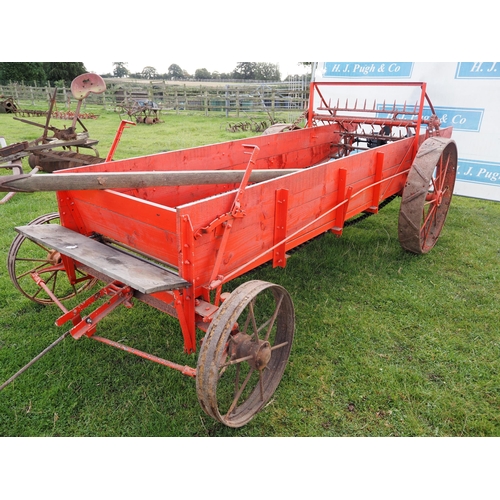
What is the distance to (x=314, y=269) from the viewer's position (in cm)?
459

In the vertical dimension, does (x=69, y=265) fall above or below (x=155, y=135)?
above

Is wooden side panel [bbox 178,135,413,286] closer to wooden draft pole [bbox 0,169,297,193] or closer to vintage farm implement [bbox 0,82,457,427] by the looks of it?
vintage farm implement [bbox 0,82,457,427]

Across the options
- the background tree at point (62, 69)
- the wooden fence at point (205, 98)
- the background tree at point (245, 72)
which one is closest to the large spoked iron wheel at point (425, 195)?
the wooden fence at point (205, 98)

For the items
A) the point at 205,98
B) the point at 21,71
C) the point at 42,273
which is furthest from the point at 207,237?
the point at 21,71

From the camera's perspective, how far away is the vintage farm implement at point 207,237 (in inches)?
91.2

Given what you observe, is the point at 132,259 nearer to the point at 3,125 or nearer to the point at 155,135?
the point at 155,135

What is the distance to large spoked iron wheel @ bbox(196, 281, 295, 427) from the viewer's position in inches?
85.1

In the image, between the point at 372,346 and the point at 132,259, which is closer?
the point at 132,259

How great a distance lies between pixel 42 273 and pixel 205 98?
18.4m

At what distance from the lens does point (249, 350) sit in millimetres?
2471

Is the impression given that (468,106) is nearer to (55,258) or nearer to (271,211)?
(271,211)

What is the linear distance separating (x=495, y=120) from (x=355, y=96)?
8.36 ft

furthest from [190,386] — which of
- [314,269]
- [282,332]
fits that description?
[314,269]

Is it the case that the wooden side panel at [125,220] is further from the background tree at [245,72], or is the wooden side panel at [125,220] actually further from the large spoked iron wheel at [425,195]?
the background tree at [245,72]
